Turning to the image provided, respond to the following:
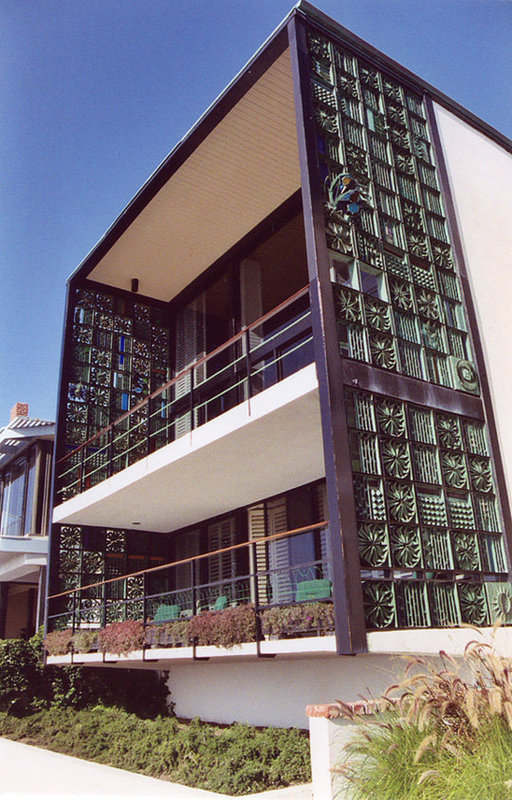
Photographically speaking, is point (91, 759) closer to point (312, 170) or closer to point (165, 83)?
point (312, 170)

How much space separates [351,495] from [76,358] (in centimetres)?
1019

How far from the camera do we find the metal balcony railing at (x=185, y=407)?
14492 millimetres

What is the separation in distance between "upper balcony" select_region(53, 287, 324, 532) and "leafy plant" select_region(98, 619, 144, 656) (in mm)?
2628

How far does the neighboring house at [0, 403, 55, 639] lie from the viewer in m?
19.7

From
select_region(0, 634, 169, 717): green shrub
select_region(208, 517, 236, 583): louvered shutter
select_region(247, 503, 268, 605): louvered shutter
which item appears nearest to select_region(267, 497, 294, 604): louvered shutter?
select_region(247, 503, 268, 605): louvered shutter

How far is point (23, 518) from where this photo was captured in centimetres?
2153

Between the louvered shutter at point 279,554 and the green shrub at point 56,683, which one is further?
the green shrub at point 56,683

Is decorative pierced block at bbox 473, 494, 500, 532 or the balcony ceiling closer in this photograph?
decorative pierced block at bbox 473, 494, 500, 532

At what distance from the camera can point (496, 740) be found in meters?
4.84

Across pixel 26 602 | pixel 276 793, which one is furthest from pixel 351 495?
pixel 26 602

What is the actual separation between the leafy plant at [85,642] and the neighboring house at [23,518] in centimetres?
629

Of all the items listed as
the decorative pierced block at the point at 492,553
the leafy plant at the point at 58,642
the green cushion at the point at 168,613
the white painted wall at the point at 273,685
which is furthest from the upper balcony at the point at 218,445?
the white painted wall at the point at 273,685

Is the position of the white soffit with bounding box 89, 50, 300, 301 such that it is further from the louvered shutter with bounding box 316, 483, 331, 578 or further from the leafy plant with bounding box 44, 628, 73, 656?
the leafy plant with bounding box 44, 628, 73, 656

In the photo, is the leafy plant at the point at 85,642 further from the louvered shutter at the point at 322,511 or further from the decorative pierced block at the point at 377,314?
the decorative pierced block at the point at 377,314
